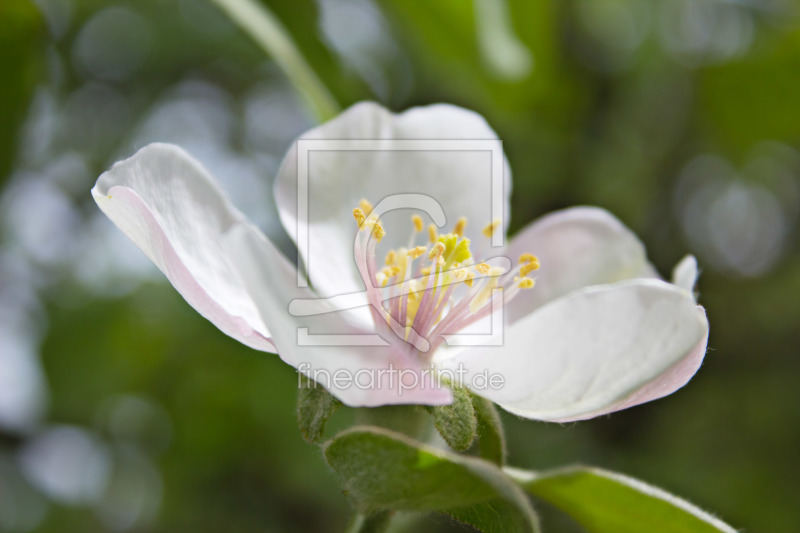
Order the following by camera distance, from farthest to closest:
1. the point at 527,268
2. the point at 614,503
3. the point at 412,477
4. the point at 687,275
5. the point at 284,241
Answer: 1. the point at 284,241
2. the point at 527,268
3. the point at 687,275
4. the point at 614,503
5. the point at 412,477

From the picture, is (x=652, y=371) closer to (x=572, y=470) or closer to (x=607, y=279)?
(x=572, y=470)

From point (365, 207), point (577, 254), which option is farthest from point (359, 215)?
point (577, 254)

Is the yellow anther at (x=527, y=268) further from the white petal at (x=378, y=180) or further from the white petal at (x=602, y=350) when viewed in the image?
the white petal at (x=602, y=350)

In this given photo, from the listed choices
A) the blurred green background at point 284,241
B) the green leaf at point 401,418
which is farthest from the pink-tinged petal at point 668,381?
the blurred green background at point 284,241

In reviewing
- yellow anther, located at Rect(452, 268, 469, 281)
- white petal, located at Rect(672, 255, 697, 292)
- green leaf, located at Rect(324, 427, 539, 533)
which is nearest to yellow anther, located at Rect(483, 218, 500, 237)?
yellow anther, located at Rect(452, 268, 469, 281)

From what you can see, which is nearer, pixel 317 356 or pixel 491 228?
pixel 317 356

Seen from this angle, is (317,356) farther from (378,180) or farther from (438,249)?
(378,180)

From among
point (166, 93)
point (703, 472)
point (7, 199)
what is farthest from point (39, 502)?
point (703, 472)
